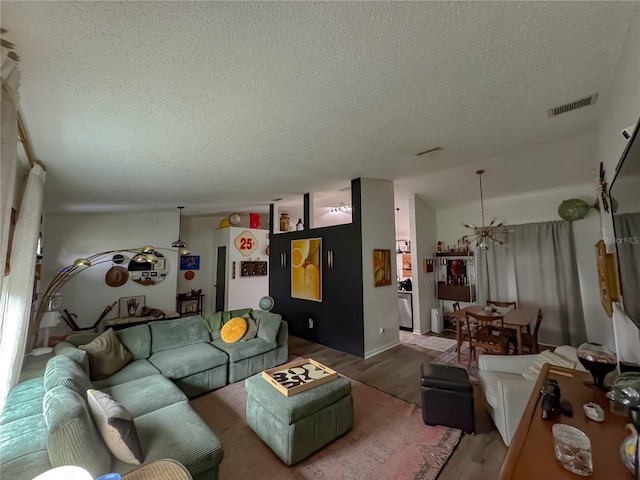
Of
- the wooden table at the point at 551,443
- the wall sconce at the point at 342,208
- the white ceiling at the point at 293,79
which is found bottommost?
the wooden table at the point at 551,443

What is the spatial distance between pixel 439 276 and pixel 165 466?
5886 millimetres

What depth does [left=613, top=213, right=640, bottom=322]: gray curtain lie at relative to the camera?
3.85 ft

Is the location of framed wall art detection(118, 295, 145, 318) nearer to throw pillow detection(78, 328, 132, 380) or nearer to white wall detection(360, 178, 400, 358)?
throw pillow detection(78, 328, 132, 380)

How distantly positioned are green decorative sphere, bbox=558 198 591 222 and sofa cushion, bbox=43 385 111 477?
606cm

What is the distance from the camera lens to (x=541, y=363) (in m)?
2.21

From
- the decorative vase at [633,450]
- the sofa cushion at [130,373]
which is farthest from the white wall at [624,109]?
the sofa cushion at [130,373]

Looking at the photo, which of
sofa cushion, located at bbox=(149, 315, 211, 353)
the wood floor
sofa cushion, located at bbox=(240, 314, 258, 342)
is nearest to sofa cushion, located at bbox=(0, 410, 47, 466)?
sofa cushion, located at bbox=(149, 315, 211, 353)

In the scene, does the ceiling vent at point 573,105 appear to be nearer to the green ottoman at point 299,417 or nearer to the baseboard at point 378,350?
the green ottoman at point 299,417

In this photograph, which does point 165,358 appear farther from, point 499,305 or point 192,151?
point 499,305

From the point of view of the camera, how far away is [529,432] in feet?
3.34

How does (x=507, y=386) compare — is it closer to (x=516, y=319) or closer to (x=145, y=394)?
(x=516, y=319)

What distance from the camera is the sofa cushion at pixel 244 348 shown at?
10.4 feet

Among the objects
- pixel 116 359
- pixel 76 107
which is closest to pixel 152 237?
pixel 116 359

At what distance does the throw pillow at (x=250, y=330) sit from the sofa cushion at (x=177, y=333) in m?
0.54
